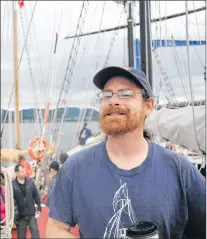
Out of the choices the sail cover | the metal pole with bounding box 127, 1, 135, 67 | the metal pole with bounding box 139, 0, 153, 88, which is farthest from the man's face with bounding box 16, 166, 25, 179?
the metal pole with bounding box 127, 1, 135, 67

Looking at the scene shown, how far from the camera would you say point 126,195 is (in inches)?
59.0

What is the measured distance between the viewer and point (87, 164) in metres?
1.61

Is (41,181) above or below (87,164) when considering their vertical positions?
below

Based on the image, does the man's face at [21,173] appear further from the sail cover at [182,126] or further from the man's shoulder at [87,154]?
the man's shoulder at [87,154]

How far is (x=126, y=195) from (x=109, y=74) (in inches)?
21.5

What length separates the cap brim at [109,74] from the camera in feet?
5.22

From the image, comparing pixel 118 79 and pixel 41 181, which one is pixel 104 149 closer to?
pixel 118 79

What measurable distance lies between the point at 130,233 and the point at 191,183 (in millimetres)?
468

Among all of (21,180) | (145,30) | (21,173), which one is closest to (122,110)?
(21,173)

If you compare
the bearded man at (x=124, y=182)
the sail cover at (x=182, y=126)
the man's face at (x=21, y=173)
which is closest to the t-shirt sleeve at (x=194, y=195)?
the bearded man at (x=124, y=182)

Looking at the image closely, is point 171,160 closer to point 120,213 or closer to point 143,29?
point 120,213

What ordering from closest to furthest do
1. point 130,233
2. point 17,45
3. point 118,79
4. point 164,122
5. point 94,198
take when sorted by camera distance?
point 130,233
point 94,198
point 118,79
point 164,122
point 17,45

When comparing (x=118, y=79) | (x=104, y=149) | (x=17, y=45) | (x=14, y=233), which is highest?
(x=17, y=45)

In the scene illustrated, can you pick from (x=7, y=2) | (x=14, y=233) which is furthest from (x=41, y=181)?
(x=7, y=2)
